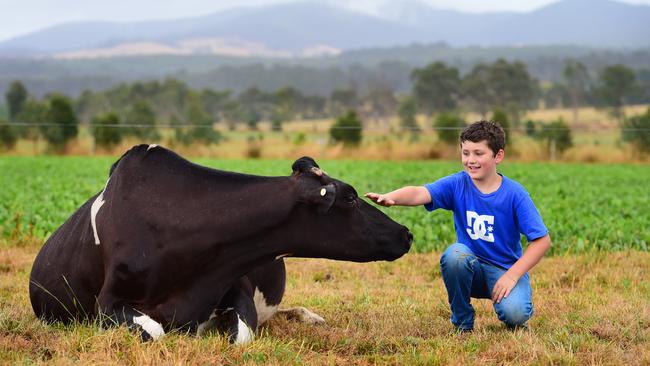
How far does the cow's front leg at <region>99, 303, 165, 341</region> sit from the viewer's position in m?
5.02

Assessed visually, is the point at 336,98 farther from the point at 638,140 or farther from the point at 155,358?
the point at 155,358

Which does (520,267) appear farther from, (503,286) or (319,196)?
(319,196)

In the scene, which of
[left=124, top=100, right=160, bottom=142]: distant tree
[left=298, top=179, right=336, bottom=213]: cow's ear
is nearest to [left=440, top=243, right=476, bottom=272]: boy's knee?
[left=298, top=179, right=336, bottom=213]: cow's ear

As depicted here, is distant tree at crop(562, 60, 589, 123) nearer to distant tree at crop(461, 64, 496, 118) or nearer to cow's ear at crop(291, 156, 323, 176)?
distant tree at crop(461, 64, 496, 118)

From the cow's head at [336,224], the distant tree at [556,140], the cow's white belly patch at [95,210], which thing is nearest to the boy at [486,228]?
the cow's head at [336,224]

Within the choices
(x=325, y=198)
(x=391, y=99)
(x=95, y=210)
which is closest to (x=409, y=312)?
(x=325, y=198)

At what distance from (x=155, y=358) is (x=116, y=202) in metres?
1.21

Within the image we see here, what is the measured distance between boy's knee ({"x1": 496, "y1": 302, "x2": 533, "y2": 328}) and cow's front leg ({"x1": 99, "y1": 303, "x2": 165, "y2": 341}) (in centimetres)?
248

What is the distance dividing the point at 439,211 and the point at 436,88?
3758 inches

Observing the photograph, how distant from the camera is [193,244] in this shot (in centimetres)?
520

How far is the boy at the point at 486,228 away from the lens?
5.81 metres

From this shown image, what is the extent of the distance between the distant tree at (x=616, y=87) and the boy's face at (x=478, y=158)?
9177 centimetres

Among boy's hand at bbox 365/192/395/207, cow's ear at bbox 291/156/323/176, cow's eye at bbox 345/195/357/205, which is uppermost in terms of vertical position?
cow's ear at bbox 291/156/323/176

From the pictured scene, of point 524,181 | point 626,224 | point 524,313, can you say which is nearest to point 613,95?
point 524,181
